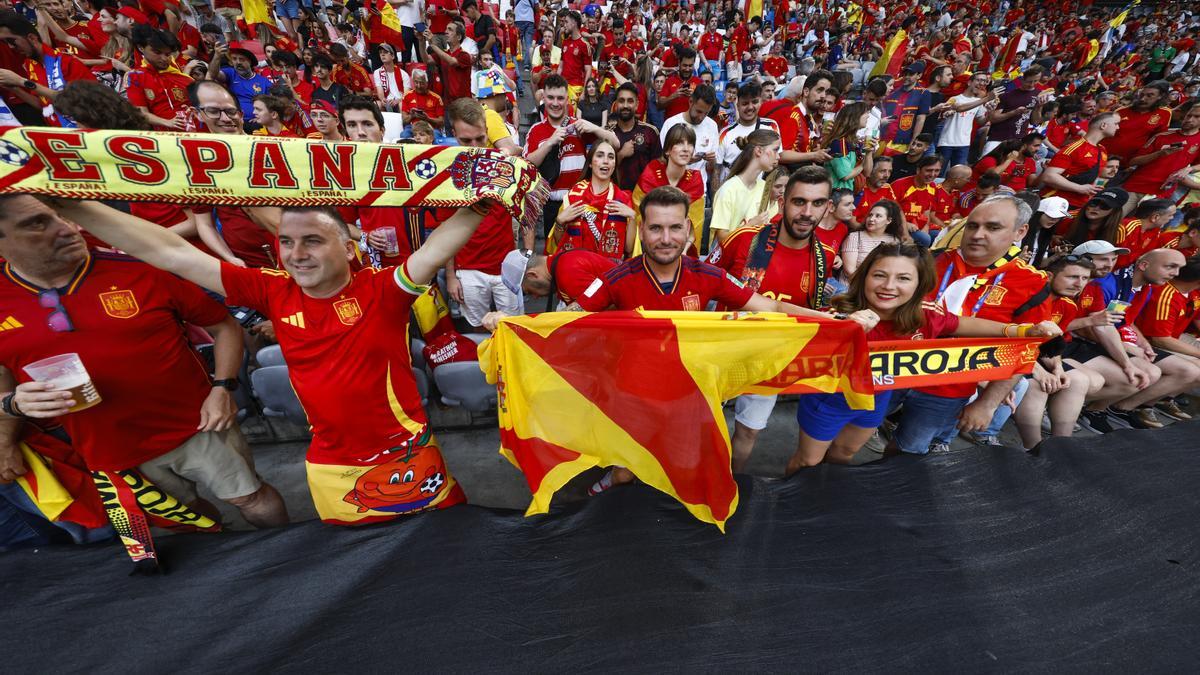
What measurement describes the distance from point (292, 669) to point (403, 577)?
0.51m

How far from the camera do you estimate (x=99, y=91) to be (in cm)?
277

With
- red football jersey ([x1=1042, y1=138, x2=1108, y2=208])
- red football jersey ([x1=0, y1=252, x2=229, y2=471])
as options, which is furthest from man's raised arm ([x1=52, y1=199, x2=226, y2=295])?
red football jersey ([x1=1042, y1=138, x2=1108, y2=208])

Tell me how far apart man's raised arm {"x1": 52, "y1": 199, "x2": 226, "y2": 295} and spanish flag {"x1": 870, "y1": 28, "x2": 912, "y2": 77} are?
13483mm

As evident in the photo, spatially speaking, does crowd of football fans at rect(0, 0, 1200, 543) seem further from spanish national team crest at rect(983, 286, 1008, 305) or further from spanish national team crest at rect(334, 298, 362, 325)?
spanish national team crest at rect(334, 298, 362, 325)

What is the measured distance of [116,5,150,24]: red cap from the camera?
6.92 meters

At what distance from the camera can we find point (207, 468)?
2676 mm

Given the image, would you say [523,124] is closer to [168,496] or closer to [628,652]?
[168,496]

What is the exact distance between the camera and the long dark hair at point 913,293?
287 centimetres

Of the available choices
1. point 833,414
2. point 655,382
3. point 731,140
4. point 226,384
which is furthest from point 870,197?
→ point 226,384

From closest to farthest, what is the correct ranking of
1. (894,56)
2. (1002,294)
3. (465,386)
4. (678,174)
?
(1002,294) → (465,386) → (678,174) → (894,56)

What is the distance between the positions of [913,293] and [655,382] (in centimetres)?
164

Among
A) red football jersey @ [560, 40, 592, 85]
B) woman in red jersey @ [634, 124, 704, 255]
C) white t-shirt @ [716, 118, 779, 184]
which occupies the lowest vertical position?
woman in red jersey @ [634, 124, 704, 255]

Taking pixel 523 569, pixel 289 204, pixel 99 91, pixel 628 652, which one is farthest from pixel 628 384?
pixel 99 91

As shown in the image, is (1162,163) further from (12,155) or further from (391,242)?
(12,155)
